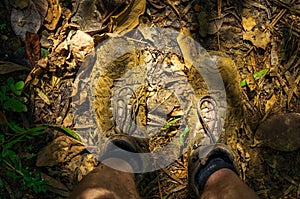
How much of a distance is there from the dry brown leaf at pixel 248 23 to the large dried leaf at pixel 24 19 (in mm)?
1308

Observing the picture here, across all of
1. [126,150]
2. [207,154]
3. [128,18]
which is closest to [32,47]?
[128,18]

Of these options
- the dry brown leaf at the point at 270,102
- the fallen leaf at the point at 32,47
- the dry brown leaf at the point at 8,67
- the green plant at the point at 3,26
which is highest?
the green plant at the point at 3,26

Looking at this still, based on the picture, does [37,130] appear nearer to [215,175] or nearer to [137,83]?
[137,83]

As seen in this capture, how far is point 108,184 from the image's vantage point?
1.99m

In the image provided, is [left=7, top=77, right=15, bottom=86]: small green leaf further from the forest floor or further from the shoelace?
the shoelace

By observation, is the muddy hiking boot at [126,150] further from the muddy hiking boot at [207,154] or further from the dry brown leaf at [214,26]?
the dry brown leaf at [214,26]

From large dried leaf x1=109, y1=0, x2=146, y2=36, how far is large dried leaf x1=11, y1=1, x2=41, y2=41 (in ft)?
1.61

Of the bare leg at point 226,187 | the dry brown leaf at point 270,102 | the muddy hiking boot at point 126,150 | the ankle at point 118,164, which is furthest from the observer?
the dry brown leaf at point 270,102

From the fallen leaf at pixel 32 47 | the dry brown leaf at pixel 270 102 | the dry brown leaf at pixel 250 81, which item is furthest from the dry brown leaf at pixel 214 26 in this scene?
the fallen leaf at pixel 32 47

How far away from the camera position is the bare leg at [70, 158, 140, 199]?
6.24 feet

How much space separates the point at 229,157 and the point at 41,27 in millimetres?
1412

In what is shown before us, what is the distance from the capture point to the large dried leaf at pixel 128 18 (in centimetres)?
247

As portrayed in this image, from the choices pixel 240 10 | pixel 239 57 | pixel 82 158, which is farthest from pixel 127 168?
pixel 240 10

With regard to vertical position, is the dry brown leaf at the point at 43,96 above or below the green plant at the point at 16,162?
above
